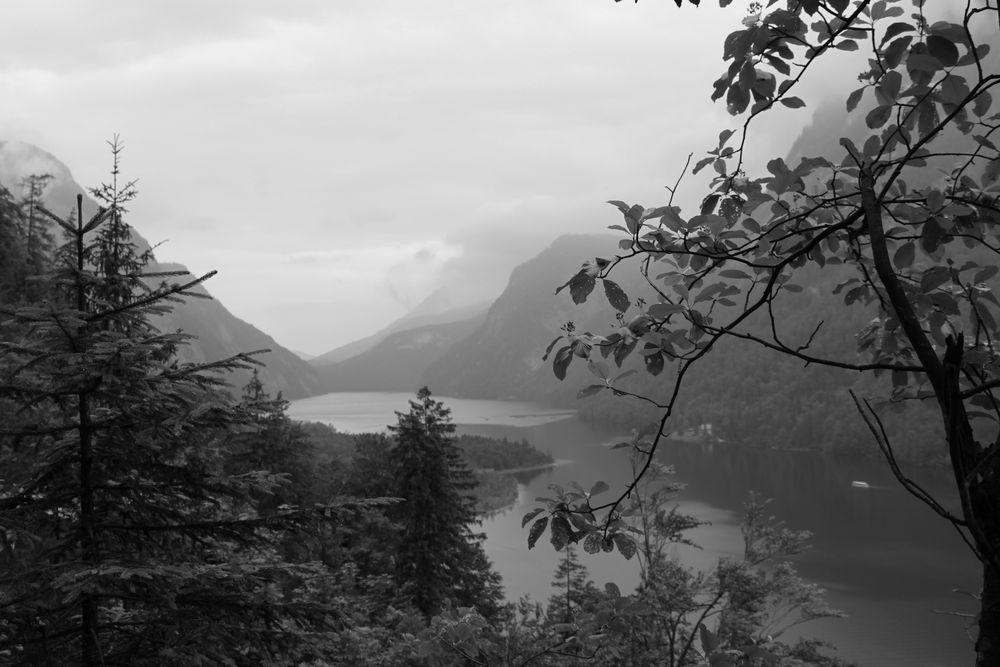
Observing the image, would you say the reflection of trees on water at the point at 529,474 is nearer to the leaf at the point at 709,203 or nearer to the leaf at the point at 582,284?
the leaf at the point at 709,203

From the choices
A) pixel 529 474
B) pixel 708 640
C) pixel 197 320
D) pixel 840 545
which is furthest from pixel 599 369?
pixel 197 320

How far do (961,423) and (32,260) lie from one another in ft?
56.4

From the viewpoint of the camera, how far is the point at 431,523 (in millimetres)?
20016

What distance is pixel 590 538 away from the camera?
1605 mm

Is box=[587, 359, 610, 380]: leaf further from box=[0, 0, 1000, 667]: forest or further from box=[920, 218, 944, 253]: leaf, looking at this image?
box=[920, 218, 944, 253]: leaf

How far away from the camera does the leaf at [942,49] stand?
118 cm

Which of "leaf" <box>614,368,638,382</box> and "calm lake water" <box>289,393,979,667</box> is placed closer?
"leaf" <box>614,368,638,382</box>

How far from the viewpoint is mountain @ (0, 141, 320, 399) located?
126425 mm

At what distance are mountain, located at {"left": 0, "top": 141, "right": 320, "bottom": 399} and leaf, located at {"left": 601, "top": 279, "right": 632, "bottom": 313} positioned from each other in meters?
114

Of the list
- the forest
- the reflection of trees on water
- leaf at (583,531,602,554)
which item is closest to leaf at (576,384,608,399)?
the forest

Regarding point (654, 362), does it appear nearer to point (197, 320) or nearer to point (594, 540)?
point (594, 540)

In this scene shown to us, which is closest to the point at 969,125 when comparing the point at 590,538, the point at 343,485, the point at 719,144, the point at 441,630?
the point at 719,144

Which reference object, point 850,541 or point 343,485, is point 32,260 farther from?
point 850,541

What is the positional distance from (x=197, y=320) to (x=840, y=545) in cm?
15347
